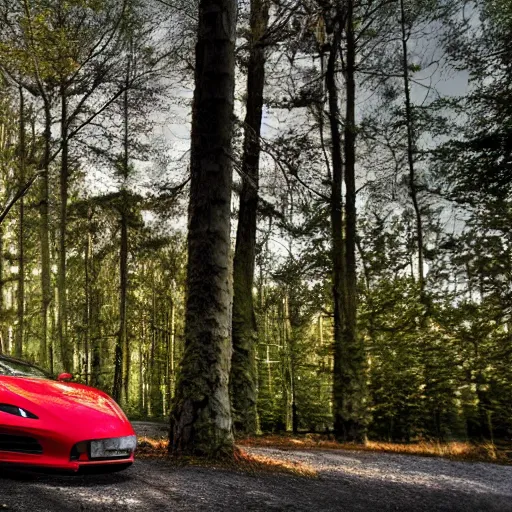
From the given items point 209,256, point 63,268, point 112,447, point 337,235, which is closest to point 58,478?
point 112,447

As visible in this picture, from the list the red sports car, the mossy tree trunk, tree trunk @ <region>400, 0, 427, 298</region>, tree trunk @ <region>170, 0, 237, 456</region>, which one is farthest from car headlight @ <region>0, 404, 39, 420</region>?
tree trunk @ <region>400, 0, 427, 298</region>

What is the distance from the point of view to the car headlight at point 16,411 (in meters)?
4.52

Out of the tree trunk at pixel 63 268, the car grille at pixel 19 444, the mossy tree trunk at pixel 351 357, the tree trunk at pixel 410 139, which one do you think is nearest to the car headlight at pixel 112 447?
the car grille at pixel 19 444

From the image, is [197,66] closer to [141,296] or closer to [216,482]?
[216,482]

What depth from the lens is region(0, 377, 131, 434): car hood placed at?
4.62 meters

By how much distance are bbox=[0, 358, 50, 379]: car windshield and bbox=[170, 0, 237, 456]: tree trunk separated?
1.66 meters

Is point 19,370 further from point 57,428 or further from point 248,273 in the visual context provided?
point 248,273

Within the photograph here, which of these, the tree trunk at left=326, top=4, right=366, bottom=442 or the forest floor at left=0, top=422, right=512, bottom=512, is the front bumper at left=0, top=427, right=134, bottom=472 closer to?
the forest floor at left=0, top=422, right=512, bottom=512

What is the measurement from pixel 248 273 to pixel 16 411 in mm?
7701

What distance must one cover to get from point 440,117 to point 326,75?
5895mm

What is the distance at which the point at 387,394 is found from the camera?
14.8m

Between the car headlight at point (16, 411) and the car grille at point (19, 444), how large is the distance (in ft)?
0.55

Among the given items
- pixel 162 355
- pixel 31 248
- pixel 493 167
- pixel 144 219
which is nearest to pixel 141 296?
pixel 162 355

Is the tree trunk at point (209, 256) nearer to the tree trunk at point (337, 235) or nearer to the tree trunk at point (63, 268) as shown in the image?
the tree trunk at point (337, 235)
